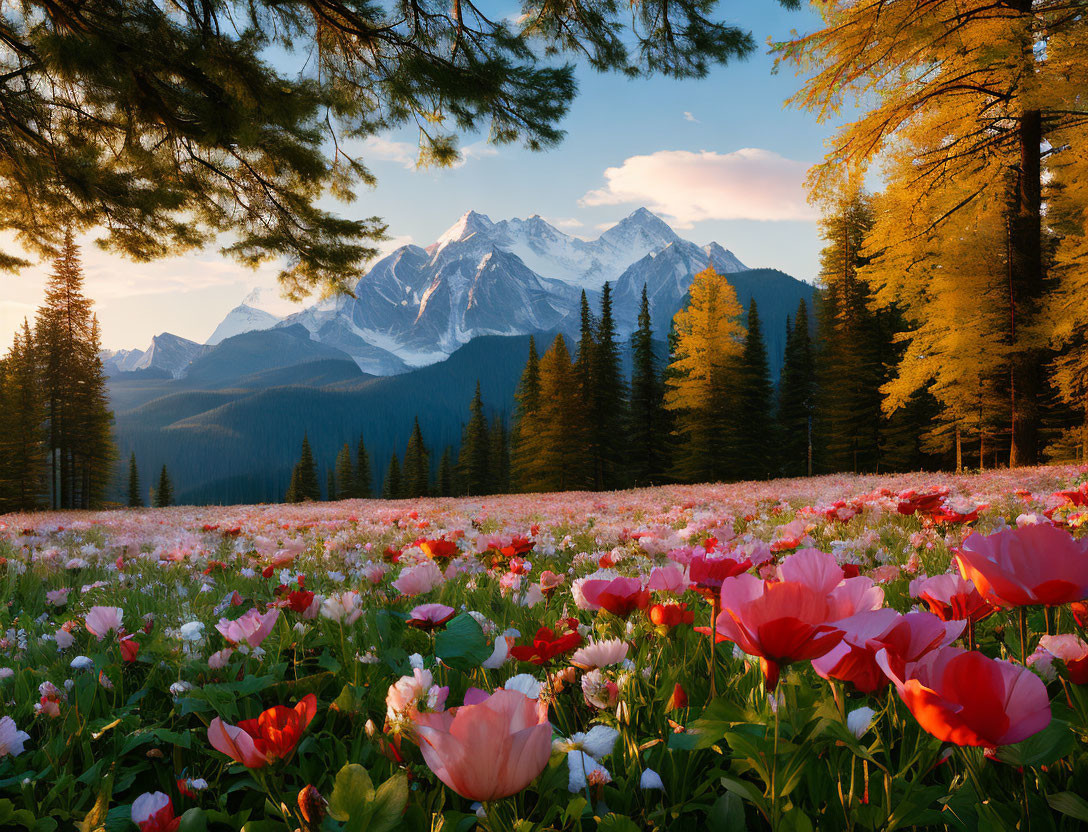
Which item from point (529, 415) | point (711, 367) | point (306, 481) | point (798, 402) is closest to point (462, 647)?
point (711, 367)

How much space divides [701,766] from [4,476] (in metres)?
47.5

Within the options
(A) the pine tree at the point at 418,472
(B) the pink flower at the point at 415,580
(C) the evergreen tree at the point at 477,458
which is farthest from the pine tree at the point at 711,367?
(A) the pine tree at the point at 418,472

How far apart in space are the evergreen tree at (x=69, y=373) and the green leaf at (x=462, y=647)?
43.1m

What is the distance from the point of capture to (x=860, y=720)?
0.92 metres

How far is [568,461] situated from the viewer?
112 ft

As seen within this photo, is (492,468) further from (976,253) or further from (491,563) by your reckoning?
(491,563)

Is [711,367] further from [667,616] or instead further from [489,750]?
[489,750]

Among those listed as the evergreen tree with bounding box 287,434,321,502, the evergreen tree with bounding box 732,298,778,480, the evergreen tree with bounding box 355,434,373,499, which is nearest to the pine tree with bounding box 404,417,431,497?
the evergreen tree with bounding box 355,434,373,499

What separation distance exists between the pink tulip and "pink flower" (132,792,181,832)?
0.63 metres

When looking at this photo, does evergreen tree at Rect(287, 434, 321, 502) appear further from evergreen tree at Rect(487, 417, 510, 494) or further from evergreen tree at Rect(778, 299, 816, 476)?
evergreen tree at Rect(778, 299, 816, 476)

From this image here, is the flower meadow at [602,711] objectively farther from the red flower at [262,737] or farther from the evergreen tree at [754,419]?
the evergreen tree at [754,419]

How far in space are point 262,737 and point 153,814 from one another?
256 mm

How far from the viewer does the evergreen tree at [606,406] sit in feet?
114

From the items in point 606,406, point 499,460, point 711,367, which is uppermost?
point 711,367
